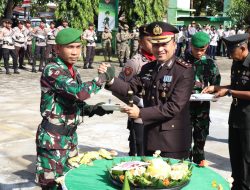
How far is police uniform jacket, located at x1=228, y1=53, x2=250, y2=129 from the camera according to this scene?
15.5ft

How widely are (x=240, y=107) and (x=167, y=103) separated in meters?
1.37

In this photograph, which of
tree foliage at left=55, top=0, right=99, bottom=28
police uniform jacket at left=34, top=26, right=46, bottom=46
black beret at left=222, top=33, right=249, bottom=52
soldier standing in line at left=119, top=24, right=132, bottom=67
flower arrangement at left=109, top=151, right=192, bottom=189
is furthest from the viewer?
tree foliage at left=55, top=0, right=99, bottom=28

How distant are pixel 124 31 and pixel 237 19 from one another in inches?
524

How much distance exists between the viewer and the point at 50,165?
13.2 ft

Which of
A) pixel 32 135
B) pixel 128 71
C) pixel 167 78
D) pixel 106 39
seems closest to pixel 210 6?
pixel 106 39

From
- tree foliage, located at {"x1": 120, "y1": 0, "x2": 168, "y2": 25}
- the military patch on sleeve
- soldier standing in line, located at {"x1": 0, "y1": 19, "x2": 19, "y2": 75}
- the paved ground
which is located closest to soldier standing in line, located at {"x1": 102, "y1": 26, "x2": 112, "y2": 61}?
tree foliage, located at {"x1": 120, "y1": 0, "x2": 168, "y2": 25}

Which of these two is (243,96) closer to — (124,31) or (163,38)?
(163,38)

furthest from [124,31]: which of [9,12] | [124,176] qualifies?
[124,176]

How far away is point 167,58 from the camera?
3842 millimetres

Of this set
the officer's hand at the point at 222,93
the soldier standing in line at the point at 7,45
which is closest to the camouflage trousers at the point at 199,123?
the officer's hand at the point at 222,93

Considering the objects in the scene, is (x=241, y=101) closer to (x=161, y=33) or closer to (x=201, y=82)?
(x=201, y=82)

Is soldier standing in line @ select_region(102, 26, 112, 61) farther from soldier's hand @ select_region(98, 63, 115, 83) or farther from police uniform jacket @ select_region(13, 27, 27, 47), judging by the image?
soldier's hand @ select_region(98, 63, 115, 83)

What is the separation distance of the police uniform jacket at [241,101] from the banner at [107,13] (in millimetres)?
19096

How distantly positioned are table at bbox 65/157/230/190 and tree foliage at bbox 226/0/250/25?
2786 cm
